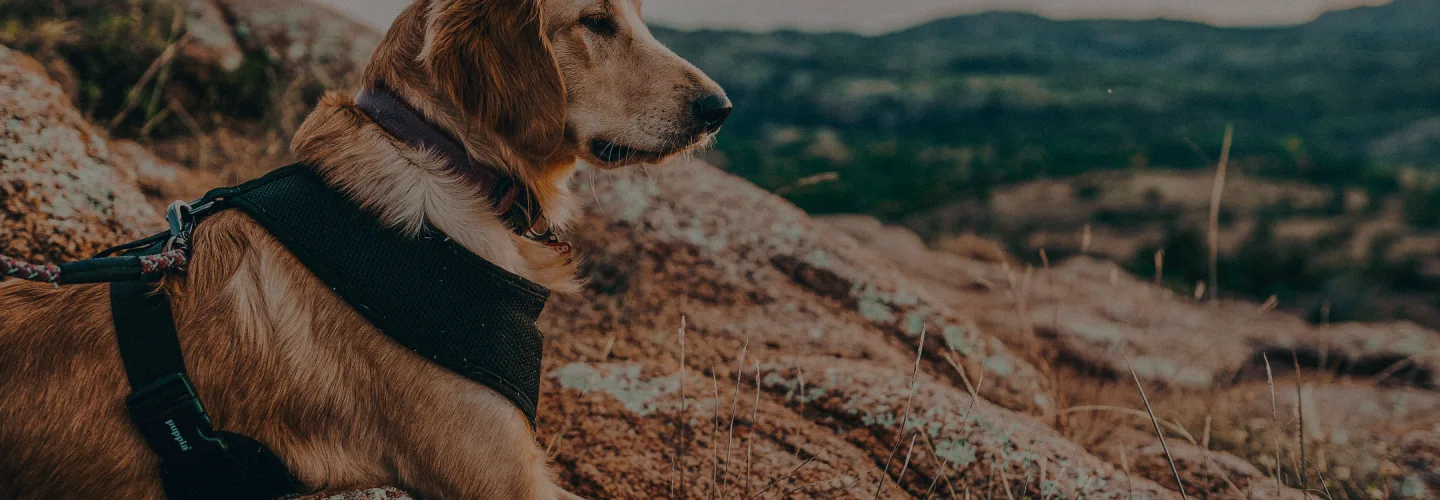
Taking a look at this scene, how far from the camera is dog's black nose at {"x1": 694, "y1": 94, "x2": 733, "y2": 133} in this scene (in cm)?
209

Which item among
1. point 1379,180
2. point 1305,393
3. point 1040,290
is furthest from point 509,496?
point 1379,180

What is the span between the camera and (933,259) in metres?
6.39

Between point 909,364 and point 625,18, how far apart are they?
6.57 feet

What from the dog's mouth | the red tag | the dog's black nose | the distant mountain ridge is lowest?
the distant mountain ridge

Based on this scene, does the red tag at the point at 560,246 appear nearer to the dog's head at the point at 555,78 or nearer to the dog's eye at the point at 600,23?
the dog's head at the point at 555,78

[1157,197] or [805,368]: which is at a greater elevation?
[805,368]

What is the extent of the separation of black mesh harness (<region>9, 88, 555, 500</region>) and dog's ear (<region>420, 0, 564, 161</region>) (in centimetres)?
14

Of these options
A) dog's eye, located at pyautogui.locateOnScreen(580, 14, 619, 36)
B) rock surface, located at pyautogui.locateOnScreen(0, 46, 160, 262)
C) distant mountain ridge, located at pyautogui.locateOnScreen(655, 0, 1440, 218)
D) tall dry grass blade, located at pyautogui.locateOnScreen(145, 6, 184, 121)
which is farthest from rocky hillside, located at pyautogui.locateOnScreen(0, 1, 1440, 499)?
distant mountain ridge, located at pyautogui.locateOnScreen(655, 0, 1440, 218)

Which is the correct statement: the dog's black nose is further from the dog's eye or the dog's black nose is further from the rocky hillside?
the rocky hillside

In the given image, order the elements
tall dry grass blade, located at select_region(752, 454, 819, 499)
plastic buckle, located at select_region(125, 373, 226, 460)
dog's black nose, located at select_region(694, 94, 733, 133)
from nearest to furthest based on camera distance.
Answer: plastic buckle, located at select_region(125, 373, 226, 460) → dog's black nose, located at select_region(694, 94, 733, 133) → tall dry grass blade, located at select_region(752, 454, 819, 499)

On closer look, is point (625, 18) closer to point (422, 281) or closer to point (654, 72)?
point (654, 72)

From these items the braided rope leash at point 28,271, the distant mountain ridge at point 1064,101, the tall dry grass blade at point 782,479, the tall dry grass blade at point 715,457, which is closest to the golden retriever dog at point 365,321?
the braided rope leash at point 28,271

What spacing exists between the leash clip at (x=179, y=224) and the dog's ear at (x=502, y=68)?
67 centimetres

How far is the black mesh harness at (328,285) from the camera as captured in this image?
153cm
